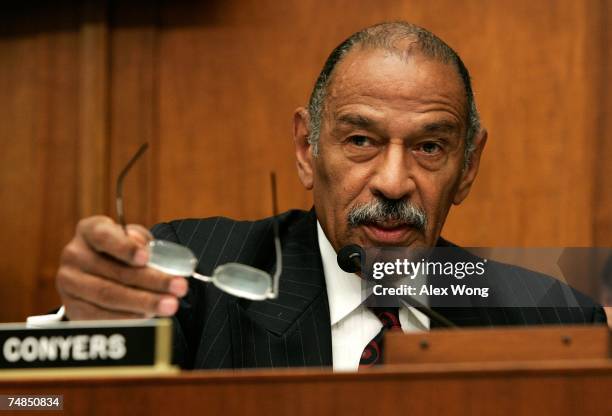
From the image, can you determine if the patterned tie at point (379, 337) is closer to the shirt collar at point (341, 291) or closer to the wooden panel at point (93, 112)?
the shirt collar at point (341, 291)

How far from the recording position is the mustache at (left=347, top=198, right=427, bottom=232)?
1834 mm

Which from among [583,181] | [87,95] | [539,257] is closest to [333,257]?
[539,257]

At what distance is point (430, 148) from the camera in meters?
1.94

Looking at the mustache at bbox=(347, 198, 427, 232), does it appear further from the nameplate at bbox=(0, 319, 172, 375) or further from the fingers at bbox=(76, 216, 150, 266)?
the nameplate at bbox=(0, 319, 172, 375)

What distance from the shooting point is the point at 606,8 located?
249 cm

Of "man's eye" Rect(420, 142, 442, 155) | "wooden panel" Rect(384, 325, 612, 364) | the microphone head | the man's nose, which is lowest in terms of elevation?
"wooden panel" Rect(384, 325, 612, 364)

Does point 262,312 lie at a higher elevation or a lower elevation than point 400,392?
higher

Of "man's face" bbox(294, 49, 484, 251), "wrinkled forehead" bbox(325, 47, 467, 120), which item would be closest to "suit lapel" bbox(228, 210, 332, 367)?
"man's face" bbox(294, 49, 484, 251)

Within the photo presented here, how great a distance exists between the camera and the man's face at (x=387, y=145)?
1.86m

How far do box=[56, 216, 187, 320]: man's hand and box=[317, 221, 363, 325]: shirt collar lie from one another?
59 cm

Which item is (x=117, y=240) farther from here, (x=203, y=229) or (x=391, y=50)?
(x=391, y=50)

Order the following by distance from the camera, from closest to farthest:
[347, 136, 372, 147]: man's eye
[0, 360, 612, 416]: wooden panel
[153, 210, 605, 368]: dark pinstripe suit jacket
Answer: [0, 360, 612, 416]: wooden panel
[153, 210, 605, 368]: dark pinstripe suit jacket
[347, 136, 372, 147]: man's eye

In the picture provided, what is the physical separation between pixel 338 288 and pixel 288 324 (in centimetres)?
17

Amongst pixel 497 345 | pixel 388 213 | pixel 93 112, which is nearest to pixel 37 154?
pixel 93 112
